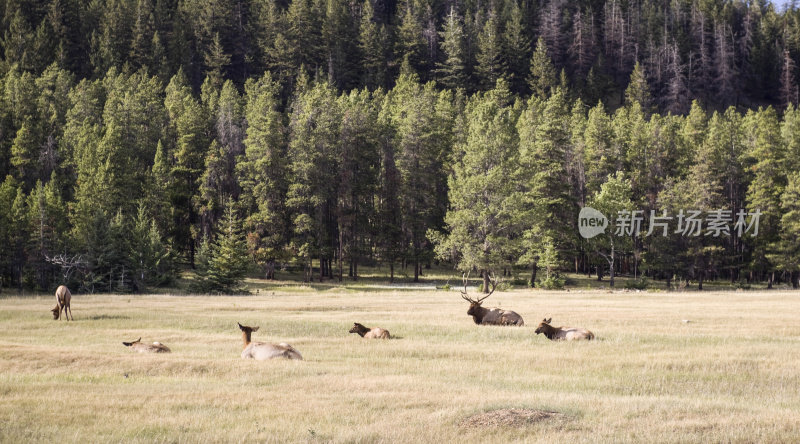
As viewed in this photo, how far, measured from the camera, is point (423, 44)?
145 m

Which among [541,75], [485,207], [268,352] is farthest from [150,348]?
[541,75]

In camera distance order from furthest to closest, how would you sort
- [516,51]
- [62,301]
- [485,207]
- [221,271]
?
[516,51]
[485,207]
[221,271]
[62,301]

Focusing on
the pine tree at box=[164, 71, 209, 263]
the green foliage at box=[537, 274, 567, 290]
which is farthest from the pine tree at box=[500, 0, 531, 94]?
the green foliage at box=[537, 274, 567, 290]

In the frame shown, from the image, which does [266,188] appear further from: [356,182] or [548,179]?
[548,179]

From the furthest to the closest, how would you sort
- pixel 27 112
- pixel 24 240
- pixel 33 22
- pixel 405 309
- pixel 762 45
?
pixel 762 45 → pixel 33 22 → pixel 27 112 → pixel 24 240 → pixel 405 309

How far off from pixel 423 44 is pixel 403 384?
449ft

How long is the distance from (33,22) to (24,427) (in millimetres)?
142093

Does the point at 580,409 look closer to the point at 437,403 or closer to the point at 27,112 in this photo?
the point at 437,403

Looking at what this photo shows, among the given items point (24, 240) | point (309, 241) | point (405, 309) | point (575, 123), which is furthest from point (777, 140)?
point (24, 240)

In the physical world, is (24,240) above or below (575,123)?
below

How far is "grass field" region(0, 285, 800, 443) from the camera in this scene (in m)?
10.7

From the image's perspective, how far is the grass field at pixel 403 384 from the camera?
1066cm

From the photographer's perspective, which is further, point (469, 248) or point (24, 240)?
point (469, 248)

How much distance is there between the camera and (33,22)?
132250 millimetres
